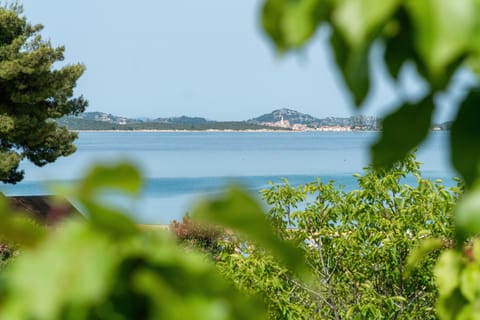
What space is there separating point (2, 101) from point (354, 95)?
18017 millimetres

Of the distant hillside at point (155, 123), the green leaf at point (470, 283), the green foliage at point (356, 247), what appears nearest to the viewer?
the green leaf at point (470, 283)

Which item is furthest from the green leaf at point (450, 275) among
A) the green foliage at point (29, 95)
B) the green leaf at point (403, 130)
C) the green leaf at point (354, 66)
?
the green foliage at point (29, 95)

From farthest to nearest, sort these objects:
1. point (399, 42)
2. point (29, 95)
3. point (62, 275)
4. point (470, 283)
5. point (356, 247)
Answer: point (29, 95) → point (356, 247) → point (470, 283) → point (399, 42) → point (62, 275)

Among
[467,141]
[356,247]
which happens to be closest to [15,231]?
[467,141]

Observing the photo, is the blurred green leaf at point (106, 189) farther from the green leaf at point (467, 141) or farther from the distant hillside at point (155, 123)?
the distant hillside at point (155, 123)

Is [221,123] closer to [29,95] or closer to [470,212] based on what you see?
[29,95]

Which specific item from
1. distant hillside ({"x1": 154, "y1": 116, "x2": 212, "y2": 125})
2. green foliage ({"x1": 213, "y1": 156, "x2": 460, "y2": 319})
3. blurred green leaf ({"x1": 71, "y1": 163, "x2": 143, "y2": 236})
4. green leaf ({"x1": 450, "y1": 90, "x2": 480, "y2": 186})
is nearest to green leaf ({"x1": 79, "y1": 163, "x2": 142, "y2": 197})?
blurred green leaf ({"x1": 71, "y1": 163, "x2": 143, "y2": 236})

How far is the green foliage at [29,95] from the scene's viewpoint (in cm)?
1631

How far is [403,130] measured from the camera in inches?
22.6

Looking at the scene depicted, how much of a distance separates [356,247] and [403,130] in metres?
4.20

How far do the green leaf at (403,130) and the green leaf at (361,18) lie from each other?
133mm

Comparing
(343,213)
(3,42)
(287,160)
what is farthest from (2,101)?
(287,160)

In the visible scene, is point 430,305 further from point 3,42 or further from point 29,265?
point 3,42

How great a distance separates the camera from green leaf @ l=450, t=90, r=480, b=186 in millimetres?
538
